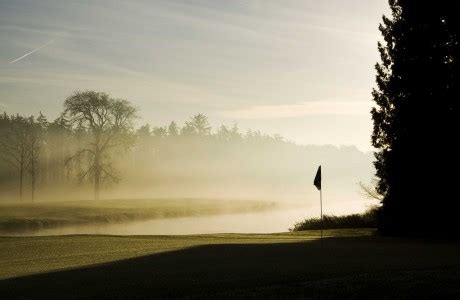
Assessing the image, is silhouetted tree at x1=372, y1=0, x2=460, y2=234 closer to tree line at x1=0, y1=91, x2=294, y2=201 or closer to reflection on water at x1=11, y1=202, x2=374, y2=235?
reflection on water at x1=11, y1=202, x2=374, y2=235

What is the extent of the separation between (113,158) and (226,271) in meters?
118

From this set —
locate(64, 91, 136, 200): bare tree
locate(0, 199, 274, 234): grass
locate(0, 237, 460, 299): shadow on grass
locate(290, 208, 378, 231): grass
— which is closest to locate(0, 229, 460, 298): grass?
locate(0, 237, 460, 299): shadow on grass

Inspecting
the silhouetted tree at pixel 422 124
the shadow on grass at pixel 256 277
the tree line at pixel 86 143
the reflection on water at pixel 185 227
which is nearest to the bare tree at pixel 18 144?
the tree line at pixel 86 143

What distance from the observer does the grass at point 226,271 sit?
1129 cm

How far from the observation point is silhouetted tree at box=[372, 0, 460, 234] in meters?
29.0

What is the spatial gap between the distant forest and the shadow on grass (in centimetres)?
→ 4903

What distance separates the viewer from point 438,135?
96.5ft

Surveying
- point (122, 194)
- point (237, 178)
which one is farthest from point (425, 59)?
point (237, 178)

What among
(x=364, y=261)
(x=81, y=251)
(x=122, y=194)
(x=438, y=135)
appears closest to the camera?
(x=364, y=261)

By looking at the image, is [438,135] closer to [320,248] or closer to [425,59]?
[425,59]

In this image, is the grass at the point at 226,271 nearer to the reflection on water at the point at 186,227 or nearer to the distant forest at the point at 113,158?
the reflection on water at the point at 186,227

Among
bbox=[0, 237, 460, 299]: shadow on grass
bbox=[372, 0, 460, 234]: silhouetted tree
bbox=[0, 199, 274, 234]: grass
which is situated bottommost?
bbox=[0, 237, 460, 299]: shadow on grass

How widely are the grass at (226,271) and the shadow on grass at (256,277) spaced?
21 millimetres

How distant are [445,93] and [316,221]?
15180 millimetres
